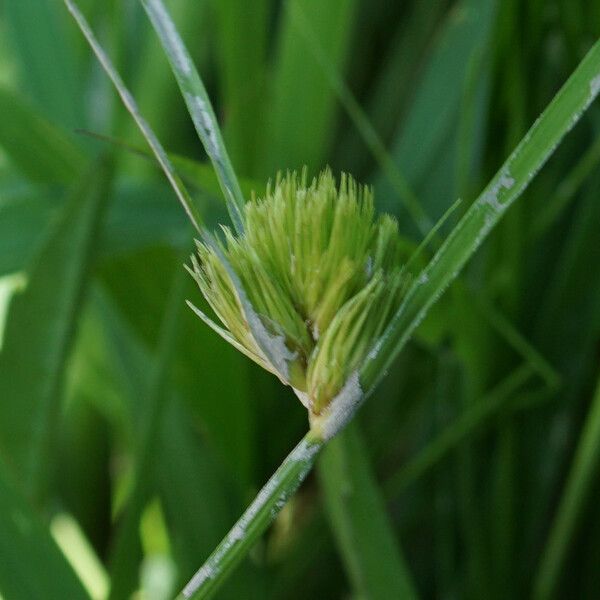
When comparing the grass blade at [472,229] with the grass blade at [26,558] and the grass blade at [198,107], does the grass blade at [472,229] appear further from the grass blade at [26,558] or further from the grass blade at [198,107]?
the grass blade at [26,558]

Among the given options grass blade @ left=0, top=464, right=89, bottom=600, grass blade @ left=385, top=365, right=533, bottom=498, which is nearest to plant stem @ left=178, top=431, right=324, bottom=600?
grass blade @ left=0, top=464, right=89, bottom=600

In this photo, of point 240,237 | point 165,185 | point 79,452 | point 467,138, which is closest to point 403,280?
point 240,237

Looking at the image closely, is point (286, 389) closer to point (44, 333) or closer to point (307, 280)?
point (44, 333)

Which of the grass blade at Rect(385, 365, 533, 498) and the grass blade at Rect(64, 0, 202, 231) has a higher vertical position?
the grass blade at Rect(64, 0, 202, 231)

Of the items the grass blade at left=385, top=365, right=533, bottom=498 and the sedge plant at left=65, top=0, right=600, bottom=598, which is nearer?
the sedge plant at left=65, top=0, right=600, bottom=598

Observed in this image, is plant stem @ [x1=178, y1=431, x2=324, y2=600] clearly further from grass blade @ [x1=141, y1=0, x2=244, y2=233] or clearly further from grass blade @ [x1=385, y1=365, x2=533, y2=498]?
grass blade @ [x1=385, y1=365, x2=533, y2=498]

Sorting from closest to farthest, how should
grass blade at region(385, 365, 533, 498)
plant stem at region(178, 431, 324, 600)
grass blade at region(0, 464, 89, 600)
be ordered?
1. plant stem at region(178, 431, 324, 600)
2. grass blade at region(0, 464, 89, 600)
3. grass blade at region(385, 365, 533, 498)
